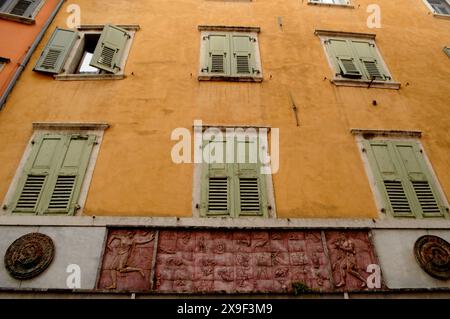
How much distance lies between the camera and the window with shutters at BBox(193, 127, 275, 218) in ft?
20.5

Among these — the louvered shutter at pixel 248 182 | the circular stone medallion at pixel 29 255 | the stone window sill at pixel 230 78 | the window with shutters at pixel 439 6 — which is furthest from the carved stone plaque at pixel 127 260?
the window with shutters at pixel 439 6

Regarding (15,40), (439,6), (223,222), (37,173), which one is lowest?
(223,222)

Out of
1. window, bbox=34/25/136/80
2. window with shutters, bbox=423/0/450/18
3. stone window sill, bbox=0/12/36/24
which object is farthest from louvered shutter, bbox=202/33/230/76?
window with shutters, bbox=423/0/450/18

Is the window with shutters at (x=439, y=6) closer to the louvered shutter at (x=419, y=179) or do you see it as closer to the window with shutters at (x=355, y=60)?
the window with shutters at (x=355, y=60)

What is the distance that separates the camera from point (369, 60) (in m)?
9.07

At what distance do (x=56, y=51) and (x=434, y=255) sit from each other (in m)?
8.79

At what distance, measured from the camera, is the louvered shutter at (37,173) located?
6.14 metres

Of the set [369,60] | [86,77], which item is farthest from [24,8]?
[369,60]

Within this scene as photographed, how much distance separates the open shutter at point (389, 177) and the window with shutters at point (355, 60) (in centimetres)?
184

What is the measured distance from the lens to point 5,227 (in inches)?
229

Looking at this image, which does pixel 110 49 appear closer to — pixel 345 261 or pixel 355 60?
pixel 355 60
